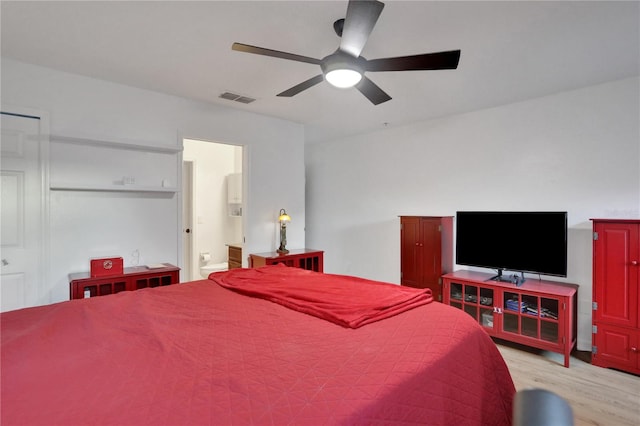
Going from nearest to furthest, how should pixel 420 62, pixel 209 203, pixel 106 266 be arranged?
1. pixel 420 62
2. pixel 106 266
3. pixel 209 203

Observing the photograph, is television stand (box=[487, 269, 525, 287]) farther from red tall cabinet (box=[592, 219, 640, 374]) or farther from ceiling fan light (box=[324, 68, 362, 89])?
ceiling fan light (box=[324, 68, 362, 89])

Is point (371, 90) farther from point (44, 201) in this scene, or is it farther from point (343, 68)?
point (44, 201)

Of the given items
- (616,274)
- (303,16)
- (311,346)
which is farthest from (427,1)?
(616,274)

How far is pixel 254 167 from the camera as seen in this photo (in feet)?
13.8

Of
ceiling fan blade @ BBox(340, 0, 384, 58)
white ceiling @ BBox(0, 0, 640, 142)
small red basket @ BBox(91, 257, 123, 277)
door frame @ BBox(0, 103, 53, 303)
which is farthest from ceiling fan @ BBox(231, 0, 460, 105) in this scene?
small red basket @ BBox(91, 257, 123, 277)

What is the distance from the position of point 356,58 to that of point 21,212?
114 inches

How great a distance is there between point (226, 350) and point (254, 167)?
124 inches

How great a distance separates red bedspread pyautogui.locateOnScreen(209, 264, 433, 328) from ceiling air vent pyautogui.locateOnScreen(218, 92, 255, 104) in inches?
75.2

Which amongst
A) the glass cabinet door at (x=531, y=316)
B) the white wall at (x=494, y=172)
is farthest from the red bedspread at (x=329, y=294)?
the white wall at (x=494, y=172)

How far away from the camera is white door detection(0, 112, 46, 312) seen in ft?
8.68

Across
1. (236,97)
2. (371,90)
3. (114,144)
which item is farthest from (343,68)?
(114,144)

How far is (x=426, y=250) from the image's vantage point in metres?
4.02

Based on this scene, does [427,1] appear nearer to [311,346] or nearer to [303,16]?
[303,16]

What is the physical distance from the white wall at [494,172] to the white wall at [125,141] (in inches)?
61.7
